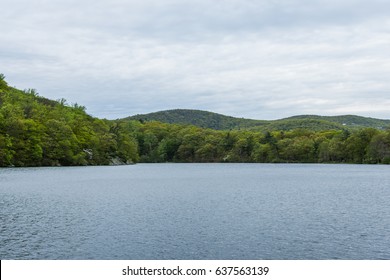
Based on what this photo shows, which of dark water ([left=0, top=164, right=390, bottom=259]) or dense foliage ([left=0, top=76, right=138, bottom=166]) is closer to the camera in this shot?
dark water ([left=0, top=164, right=390, bottom=259])

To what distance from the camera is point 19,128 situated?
377ft

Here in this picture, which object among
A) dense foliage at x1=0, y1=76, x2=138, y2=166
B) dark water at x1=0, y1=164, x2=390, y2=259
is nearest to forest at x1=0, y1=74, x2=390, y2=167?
dense foliage at x1=0, y1=76, x2=138, y2=166

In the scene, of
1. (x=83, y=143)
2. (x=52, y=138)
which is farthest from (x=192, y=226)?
(x=83, y=143)

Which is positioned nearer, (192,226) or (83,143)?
(192,226)

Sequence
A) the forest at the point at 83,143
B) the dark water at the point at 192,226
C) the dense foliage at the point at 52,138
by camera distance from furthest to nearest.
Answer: the forest at the point at 83,143, the dense foliage at the point at 52,138, the dark water at the point at 192,226

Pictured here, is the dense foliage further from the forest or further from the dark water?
the dark water

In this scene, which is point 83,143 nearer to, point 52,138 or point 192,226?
point 52,138

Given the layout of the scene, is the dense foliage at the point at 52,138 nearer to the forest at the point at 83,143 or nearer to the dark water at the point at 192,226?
the forest at the point at 83,143

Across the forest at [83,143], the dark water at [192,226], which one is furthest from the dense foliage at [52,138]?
the dark water at [192,226]

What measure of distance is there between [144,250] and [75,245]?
159 inches

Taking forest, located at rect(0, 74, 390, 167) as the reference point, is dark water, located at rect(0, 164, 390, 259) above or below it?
below

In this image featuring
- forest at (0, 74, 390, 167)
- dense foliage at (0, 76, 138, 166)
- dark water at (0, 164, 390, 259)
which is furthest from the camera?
forest at (0, 74, 390, 167)

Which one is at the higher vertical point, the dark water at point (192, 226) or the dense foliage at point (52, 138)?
the dense foliage at point (52, 138)
